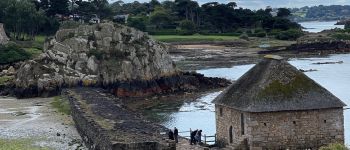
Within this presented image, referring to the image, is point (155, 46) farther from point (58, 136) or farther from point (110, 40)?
point (58, 136)

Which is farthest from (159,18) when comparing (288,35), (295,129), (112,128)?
(295,129)

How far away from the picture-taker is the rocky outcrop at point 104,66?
211ft

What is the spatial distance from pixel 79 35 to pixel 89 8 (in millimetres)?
71322

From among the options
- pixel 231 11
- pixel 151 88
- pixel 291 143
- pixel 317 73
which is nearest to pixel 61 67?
pixel 151 88

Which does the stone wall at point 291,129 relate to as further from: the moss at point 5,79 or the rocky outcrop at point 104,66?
the moss at point 5,79

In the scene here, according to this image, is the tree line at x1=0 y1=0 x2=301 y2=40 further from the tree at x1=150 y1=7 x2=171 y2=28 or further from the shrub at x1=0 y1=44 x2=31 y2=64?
the shrub at x1=0 y1=44 x2=31 y2=64

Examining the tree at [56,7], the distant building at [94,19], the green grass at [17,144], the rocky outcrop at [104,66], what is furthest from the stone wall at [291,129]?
the distant building at [94,19]

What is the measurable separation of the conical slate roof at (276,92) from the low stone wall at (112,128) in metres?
3.41

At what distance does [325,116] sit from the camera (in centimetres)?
2778

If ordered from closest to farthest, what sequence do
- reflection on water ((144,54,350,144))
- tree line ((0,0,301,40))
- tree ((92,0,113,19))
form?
reflection on water ((144,54,350,144)) < tree line ((0,0,301,40)) < tree ((92,0,113,19))

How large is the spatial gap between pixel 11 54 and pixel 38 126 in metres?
44.1

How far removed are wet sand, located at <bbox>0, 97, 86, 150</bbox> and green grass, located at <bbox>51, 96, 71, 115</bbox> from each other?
0.48 metres

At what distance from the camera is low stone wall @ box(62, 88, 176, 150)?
27.9 meters

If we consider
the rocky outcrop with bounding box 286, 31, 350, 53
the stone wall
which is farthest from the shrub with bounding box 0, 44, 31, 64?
the stone wall
